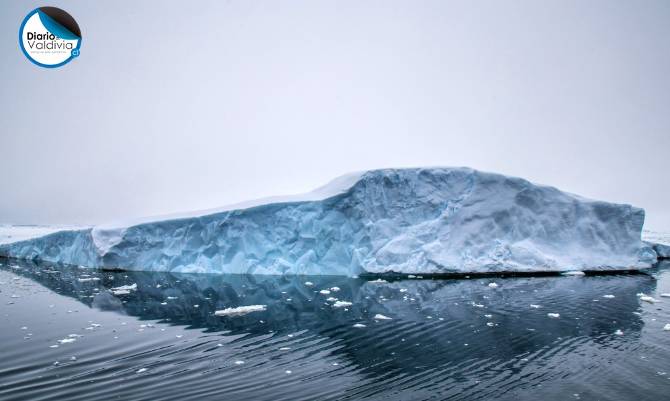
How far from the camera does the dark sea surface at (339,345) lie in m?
3.61

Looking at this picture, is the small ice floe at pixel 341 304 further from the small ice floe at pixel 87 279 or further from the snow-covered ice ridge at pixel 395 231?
the small ice floe at pixel 87 279

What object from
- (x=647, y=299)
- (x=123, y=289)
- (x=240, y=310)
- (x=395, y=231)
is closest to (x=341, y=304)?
(x=240, y=310)

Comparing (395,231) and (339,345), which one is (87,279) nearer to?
(395,231)

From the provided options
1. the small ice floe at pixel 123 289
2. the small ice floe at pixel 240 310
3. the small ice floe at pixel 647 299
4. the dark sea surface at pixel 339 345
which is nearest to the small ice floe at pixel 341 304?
the dark sea surface at pixel 339 345

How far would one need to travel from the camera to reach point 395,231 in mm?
11961

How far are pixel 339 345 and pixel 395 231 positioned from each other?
727cm

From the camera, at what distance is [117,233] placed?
12438 mm

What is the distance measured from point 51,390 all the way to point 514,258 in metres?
11.0

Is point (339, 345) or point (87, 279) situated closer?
point (339, 345)

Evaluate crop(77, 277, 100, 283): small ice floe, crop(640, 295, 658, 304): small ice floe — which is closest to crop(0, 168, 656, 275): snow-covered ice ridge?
crop(77, 277, 100, 283): small ice floe

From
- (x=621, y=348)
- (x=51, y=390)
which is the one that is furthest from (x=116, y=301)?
(x=621, y=348)

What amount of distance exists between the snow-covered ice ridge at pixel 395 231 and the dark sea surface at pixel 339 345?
256cm

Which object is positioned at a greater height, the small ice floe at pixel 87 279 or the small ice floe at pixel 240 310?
the small ice floe at pixel 240 310

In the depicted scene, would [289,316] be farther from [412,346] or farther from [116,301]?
[116,301]
